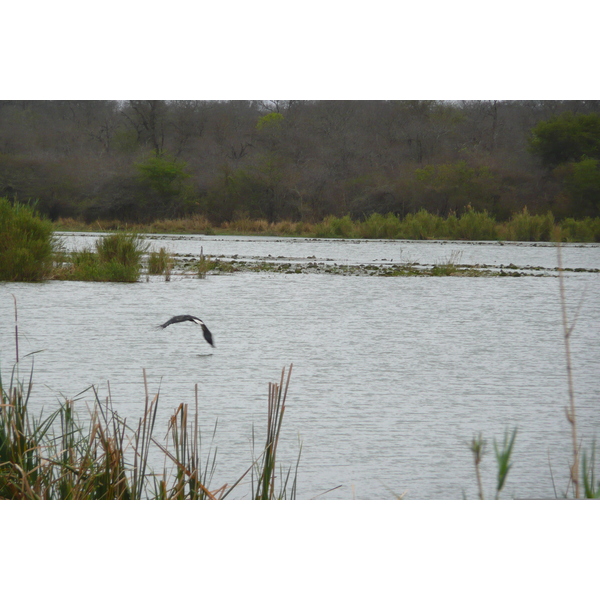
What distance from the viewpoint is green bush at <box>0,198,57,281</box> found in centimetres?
980

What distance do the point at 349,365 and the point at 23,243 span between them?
5.52 meters

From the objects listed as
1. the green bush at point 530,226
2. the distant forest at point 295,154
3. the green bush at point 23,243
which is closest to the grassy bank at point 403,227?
the green bush at point 530,226

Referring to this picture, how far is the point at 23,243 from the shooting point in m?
9.97

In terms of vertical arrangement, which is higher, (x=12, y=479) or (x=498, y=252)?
(x=498, y=252)

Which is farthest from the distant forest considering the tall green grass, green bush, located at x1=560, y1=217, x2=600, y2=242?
the tall green grass

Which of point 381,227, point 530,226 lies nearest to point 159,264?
point 381,227

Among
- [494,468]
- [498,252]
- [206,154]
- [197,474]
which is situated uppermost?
[206,154]

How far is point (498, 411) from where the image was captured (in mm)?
4715

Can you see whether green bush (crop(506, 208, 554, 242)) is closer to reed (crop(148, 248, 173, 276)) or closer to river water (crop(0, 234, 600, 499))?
river water (crop(0, 234, 600, 499))

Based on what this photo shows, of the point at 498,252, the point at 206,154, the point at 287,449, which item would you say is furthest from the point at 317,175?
the point at 287,449
